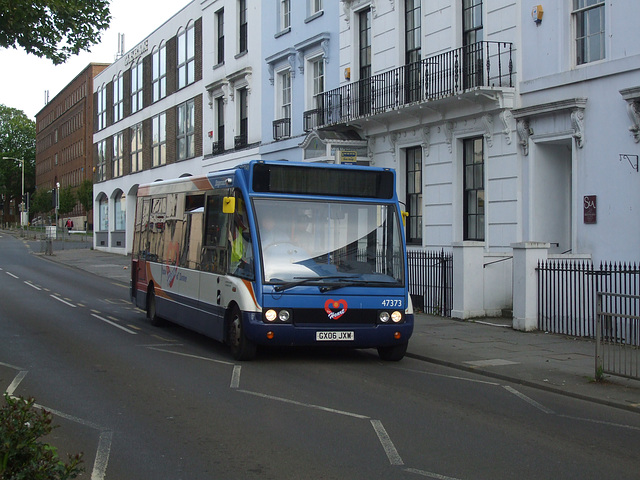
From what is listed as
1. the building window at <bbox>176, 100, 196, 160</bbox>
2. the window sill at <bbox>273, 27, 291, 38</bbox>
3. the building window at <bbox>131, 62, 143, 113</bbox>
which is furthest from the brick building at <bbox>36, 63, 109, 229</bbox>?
the window sill at <bbox>273, 27, 291, 38</bbox>

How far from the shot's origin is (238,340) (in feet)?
38.2

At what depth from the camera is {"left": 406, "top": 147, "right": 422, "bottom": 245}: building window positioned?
21.1 metres

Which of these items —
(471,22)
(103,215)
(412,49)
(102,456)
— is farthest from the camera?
(103,215)

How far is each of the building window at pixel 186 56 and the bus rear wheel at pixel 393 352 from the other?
2576 cm

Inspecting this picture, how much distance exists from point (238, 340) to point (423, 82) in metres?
10.1

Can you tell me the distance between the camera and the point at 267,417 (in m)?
8.02

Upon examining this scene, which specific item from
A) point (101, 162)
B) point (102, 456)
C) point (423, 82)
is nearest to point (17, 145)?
point (101, 162)

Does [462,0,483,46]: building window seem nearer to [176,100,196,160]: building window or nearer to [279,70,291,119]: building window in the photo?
[279,70,291,119]: building window

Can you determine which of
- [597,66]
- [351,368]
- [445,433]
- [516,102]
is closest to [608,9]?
[597,66]

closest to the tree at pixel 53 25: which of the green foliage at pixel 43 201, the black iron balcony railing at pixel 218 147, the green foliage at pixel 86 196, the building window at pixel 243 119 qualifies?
the building window at pixel 243 119

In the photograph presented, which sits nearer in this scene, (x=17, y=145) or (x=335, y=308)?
(x=335, y=308)

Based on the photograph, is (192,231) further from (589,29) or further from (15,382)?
(589,29)

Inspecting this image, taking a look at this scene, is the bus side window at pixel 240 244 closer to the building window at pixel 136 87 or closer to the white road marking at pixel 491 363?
the white road marking at pixel 491 363

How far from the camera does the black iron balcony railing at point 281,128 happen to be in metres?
26.8
